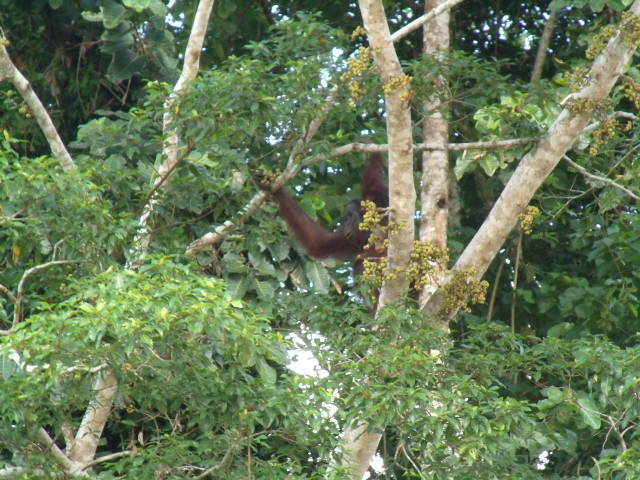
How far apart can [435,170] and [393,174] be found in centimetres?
103

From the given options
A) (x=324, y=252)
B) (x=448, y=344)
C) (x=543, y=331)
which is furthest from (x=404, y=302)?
(x=543, y=331)

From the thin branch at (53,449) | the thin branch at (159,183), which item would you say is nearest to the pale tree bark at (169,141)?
the thin branch at (159,183)

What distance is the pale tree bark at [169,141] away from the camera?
240 inches

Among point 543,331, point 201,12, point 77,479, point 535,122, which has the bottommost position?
point 543,331

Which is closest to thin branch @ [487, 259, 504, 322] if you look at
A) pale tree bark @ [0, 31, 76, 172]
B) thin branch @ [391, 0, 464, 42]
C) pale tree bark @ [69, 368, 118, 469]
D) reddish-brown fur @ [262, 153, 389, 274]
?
reddish-brown fur @ [262, 153, 389, 274]

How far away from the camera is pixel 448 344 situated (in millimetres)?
5523

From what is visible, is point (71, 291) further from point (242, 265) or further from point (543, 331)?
point (543, 331)

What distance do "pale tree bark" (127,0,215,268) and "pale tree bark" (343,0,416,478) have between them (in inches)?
47.6

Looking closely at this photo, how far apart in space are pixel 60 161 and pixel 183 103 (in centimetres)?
84

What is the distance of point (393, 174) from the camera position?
5.55 metres

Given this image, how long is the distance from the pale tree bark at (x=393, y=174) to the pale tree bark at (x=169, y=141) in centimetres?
121

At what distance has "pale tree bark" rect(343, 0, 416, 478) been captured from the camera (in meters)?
5.36

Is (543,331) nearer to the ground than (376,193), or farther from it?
nearer to the ground

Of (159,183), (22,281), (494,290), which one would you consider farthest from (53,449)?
→ (494,290)
